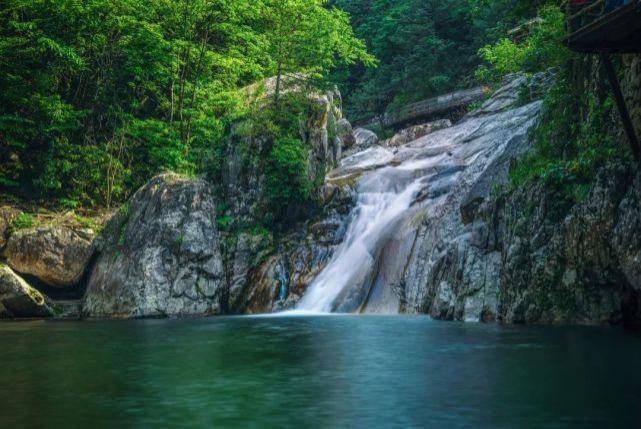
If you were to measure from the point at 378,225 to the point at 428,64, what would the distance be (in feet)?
75.7

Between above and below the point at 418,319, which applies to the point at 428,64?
above

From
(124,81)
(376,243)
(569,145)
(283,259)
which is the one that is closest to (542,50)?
(569,145)

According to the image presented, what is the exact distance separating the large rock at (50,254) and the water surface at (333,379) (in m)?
9.57

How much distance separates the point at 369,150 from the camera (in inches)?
1403

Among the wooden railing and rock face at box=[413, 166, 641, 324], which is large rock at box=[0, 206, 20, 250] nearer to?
rock face at box=[413, 166, 641, 324]

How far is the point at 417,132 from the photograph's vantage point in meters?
40.5

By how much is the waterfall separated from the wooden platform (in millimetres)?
7946

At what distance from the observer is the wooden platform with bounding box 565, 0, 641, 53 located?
11594mm

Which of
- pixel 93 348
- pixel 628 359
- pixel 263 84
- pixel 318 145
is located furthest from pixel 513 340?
pixel 263 84

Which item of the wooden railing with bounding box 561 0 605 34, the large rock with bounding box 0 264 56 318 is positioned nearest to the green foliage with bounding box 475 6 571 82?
the wooden railing with bounding box 561 0 605 34

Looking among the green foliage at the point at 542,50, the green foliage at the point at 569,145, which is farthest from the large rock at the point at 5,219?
the green foliage at the point at 542,50

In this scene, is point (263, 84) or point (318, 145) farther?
point (263, 84)

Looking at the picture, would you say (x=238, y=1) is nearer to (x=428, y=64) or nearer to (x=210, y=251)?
(x=210, y=251)

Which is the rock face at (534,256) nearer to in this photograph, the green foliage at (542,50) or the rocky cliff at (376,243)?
the rocky cliff at (376,243)
